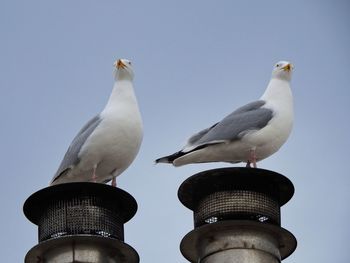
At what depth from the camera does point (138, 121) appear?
11.4 meters

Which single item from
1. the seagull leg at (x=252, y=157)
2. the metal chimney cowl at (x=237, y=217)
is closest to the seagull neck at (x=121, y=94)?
the seagull leg at (x=252, y=157)

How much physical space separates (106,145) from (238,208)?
314 centimetres

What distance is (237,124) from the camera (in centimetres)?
1160

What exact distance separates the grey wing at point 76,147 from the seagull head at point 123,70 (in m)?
Result: 0.87

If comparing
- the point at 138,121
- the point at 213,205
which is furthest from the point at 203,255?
the point at 138,121

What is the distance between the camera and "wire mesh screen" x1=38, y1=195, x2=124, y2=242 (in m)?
8.32

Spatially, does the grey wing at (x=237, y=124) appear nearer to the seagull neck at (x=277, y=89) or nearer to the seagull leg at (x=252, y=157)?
the seagull leg at (x=252, y=157)

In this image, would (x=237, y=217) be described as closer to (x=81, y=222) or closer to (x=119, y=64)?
(x=81, y=222)

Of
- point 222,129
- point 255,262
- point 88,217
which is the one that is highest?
point 222,129

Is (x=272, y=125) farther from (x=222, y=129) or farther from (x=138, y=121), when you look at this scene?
(x=138, y=121)

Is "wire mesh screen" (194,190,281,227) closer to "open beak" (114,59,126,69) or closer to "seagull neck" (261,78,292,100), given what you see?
"seagull neck" (261,78,292,100)

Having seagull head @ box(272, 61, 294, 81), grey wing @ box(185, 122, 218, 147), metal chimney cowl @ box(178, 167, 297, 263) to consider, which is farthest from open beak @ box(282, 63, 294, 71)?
metal chimney cowl @ box(178, 167, 297, 263)

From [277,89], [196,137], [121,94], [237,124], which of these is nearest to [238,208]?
[237,124]

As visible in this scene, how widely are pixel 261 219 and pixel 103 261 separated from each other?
55.3 inches
